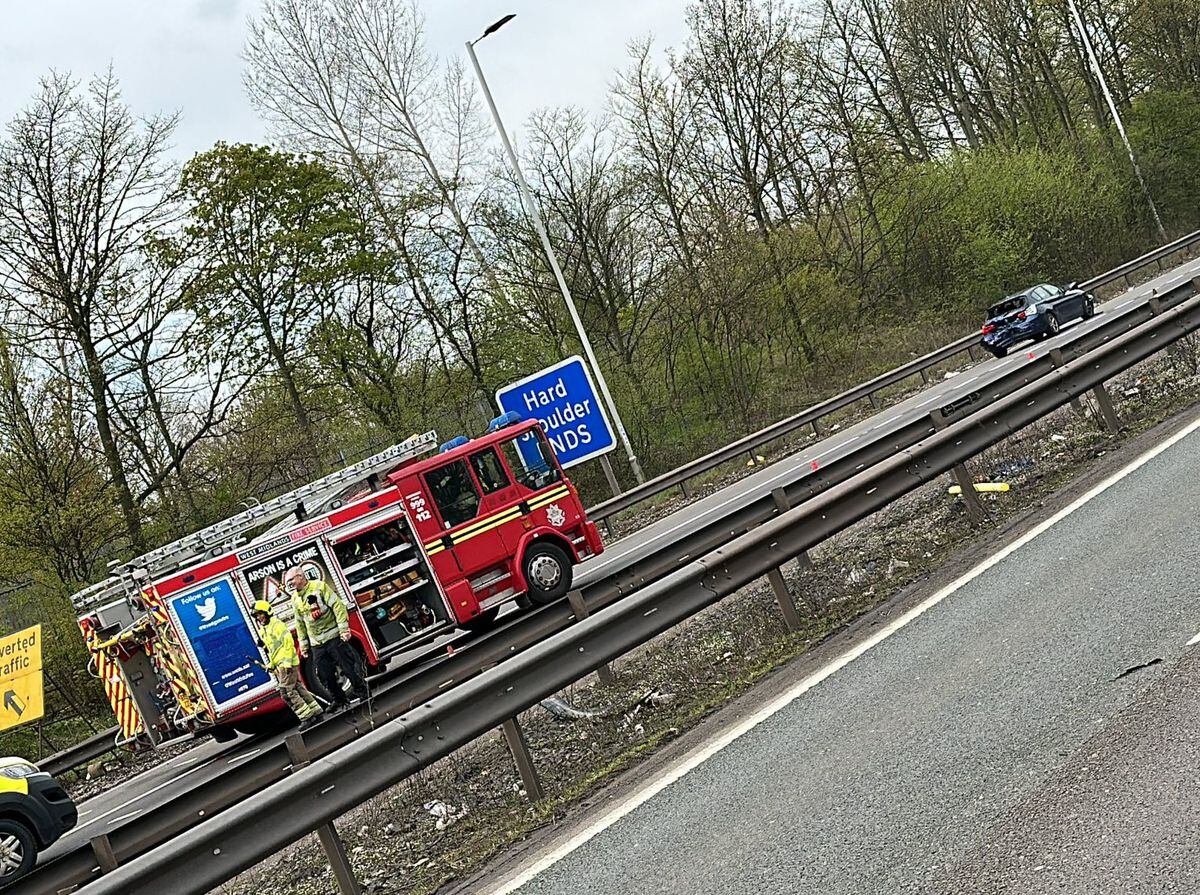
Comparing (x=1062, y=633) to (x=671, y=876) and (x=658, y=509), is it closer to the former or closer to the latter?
(x=671, y=876)

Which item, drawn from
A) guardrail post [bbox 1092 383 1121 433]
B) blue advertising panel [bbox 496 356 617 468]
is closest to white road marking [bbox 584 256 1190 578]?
blue advertising panel [bbox 496 356 617 468]

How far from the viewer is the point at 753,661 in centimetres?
838

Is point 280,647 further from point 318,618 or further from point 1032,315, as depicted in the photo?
point 1032,315

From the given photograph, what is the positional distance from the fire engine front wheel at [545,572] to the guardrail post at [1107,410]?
673 centimetres

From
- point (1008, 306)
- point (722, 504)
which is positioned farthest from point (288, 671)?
point (1008, 306)

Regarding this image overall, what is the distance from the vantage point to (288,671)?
1207 cm

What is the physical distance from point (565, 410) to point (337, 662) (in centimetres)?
587

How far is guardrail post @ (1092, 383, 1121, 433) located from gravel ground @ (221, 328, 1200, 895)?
11 cm

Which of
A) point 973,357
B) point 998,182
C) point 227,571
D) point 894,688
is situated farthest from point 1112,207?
point 894,688

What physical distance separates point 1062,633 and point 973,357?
28.7 metres

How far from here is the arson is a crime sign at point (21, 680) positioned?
682 inches

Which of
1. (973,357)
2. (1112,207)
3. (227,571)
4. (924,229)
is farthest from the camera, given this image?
(1112,207)

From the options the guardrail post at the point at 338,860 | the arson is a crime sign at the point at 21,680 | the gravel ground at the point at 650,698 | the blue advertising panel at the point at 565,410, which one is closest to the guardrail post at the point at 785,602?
the gravel ground at the point at 650,698

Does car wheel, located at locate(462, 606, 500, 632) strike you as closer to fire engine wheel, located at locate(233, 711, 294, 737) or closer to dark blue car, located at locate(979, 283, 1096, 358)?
fire engine wheel, located at locate(233, 711, 294, 737)
